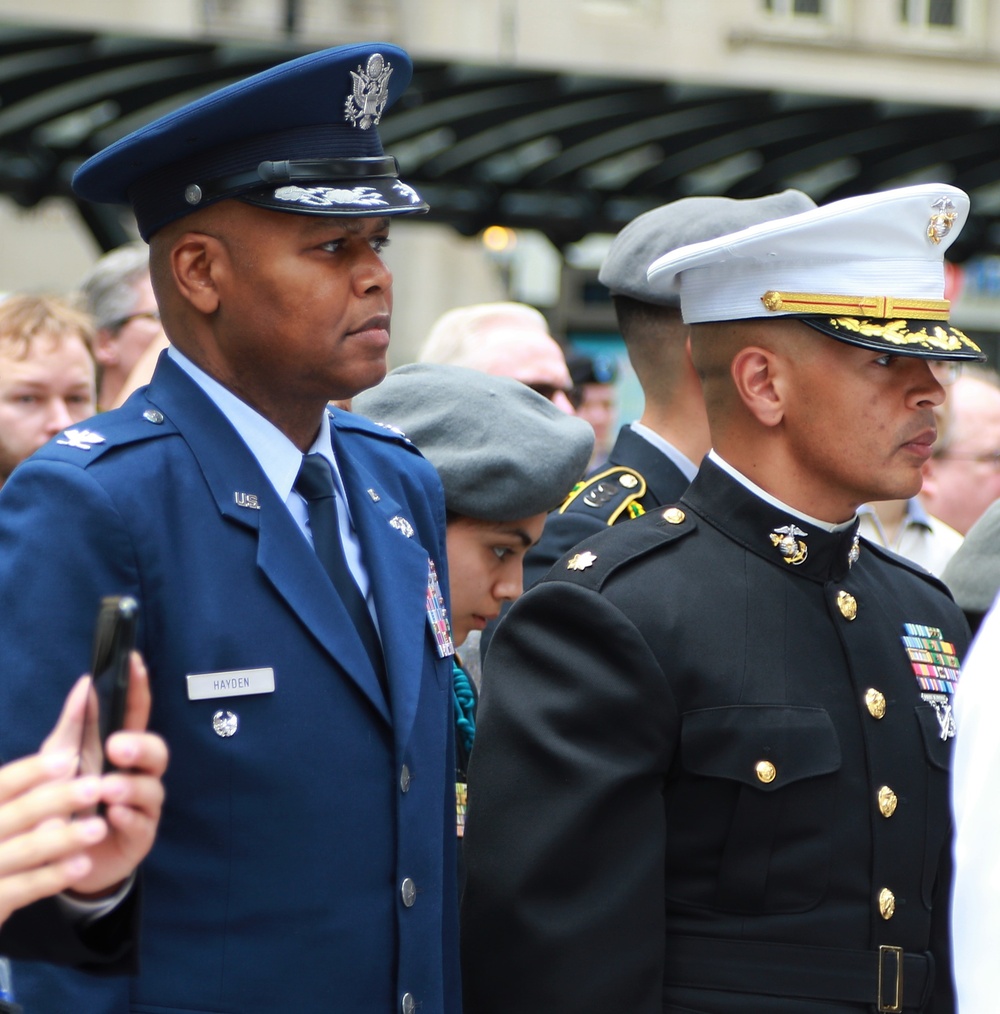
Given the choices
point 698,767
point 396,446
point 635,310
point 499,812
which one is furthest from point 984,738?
point 635,310

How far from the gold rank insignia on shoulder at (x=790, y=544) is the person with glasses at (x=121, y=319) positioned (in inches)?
101

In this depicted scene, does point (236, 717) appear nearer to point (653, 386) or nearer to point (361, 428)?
point (361, 428)

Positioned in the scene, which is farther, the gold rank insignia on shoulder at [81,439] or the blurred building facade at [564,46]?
the blurred building facade at [564,46]

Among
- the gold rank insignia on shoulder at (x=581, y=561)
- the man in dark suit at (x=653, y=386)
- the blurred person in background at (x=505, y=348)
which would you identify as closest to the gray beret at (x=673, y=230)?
the man in dark suit at (x=653, y=386)

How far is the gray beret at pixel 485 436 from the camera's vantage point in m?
3.27

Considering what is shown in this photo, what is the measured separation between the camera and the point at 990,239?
11562mm

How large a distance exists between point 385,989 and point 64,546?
712 millimetres

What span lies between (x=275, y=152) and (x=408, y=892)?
1.01 m

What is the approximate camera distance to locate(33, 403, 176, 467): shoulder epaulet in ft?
7.05

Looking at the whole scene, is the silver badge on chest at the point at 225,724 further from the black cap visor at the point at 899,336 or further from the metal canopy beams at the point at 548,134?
the metal canopy beams at the point at 548,134

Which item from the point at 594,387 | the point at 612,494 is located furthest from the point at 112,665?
the point at 594,387

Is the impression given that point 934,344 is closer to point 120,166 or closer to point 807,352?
point 807,352

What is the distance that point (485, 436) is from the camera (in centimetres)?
336

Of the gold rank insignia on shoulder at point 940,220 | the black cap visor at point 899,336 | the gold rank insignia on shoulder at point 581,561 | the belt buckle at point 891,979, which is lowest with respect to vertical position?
the belt buckle at point 891,979
